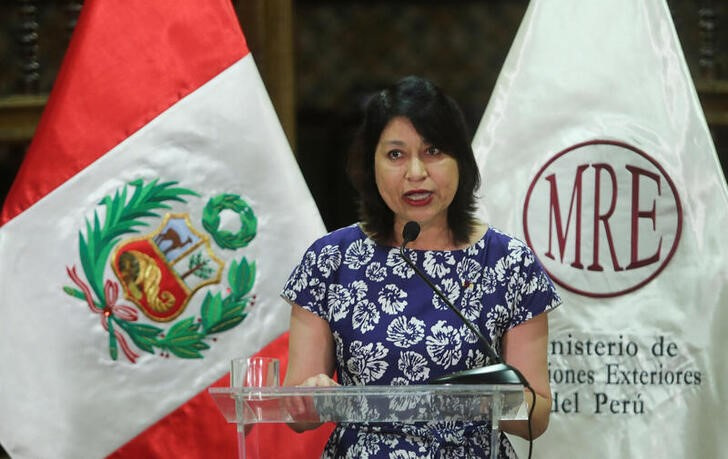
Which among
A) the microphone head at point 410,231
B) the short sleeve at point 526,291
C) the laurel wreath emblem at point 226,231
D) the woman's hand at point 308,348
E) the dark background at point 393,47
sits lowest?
the woman's hand at point 308,348

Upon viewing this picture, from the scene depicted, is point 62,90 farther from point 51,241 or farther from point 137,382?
point 137,382

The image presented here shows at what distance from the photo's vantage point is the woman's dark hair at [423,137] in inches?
80.4

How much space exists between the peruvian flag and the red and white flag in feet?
1.91

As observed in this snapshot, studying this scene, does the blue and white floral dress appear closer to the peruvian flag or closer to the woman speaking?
the woman speaking

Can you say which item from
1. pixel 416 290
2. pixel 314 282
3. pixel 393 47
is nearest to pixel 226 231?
pixel 314 282

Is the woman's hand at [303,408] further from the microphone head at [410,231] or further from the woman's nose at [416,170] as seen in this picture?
the woman's nose at [416,170]

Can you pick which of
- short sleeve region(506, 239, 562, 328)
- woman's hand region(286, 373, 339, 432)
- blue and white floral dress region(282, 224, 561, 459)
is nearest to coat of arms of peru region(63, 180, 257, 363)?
blue and white floral dress region(282, 224, 561, 459)

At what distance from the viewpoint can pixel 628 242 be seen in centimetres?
A: 266

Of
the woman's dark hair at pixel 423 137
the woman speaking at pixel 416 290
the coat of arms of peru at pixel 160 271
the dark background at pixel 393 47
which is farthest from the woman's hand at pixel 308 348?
the dark background at pixel 393 47

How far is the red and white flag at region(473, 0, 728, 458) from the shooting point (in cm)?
264

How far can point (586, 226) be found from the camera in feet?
8.71

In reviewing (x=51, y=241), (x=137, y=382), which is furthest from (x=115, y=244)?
(x=137, y=382)

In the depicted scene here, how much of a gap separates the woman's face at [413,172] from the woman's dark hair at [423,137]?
0.05 ft

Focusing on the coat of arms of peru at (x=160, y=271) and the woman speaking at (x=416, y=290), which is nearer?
the woman speaking at (x=416, y=290)
